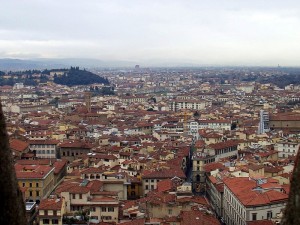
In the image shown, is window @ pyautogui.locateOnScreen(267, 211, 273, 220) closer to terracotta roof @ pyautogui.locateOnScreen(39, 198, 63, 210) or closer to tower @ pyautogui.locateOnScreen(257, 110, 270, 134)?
terracotta roof @ pyautogui.locateOnScreen(39, 198, 63, 210)

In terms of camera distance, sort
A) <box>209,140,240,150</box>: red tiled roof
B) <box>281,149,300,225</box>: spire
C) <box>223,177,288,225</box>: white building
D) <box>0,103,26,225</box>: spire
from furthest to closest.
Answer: <box>209,140,240,150</box>: red tiled roof → <box>223,177,288,225</box>: white building → <box>0,103,26,225</box>: spire → <box>281,149,300,225</box>: spire

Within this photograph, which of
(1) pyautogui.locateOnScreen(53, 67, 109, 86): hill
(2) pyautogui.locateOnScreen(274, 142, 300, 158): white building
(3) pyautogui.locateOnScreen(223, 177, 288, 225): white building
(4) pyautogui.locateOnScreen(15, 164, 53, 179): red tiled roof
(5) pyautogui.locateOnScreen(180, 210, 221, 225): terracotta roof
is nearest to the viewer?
(5) pyautogui.locateOnScreen(180, 210, 221, 225): terracotta roof

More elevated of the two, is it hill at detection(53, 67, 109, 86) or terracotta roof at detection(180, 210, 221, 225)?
terracotta roof at detection(180, 210, 221, 225)

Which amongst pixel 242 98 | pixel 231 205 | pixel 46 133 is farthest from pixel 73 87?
pixel 231 205

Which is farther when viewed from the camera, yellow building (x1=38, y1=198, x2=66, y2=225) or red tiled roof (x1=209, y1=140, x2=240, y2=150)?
red tiled roof (x1=209, y1=140, x2=240, y2=150)

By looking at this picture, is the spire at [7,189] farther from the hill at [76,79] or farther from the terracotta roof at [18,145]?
the hill at [76,79]

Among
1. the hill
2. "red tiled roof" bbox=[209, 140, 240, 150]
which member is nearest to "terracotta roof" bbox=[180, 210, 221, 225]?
"red tiled roof" bbox=[209, 140, 240, 150]

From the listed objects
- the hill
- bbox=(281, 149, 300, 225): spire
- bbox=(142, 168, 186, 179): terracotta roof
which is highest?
bbox=(281, 149, 300, 225): spire

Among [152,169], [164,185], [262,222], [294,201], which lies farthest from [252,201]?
[294,201]

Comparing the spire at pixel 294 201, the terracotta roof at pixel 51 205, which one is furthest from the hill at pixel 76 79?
the spire at pixel 294 201

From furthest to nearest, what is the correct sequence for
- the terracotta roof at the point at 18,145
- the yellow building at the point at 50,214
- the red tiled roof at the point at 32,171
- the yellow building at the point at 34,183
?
the terracotta roof at the point at 18,145, the red tiled roof at the point at 32,171, the yellow building at the point at 34,183, the yellow building at the point at 50,214
